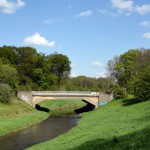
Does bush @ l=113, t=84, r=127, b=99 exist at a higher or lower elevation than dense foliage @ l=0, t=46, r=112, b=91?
lower

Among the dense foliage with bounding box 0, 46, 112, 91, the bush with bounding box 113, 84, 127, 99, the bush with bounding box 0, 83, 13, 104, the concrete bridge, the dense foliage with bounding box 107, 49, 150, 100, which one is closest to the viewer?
the bush with bounding box 0, 83, 13, 104

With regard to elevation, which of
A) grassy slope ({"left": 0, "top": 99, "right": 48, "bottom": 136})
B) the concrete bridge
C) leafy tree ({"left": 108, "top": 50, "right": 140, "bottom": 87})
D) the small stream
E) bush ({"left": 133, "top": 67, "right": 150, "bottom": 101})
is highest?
leafy tree ({"left": 108, "top": 50, "right": 140, "bottom": 87})

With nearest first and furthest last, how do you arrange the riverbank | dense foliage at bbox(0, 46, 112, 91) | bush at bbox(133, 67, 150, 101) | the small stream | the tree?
the small stream → the riverbank → bush at bbox(133, 67, 150, 101) → dense foliage at bbox(0, 46, 112, 91) → the tree

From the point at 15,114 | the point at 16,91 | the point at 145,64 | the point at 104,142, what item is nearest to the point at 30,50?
the point at 16,91

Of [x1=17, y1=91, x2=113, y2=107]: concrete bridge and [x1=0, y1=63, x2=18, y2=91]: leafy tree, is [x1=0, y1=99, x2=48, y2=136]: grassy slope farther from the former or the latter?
[x1=0, y1=63, x2=18, y2=91]: leafy tree

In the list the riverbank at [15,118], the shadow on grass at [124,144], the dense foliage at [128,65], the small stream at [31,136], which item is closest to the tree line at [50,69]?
the dense foliage at [128,65]

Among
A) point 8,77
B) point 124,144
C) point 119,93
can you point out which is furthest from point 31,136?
point 8,77

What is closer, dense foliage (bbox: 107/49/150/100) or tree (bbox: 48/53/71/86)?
dense foliage (bbox: 107/49/150/100)

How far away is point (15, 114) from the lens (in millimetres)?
74000

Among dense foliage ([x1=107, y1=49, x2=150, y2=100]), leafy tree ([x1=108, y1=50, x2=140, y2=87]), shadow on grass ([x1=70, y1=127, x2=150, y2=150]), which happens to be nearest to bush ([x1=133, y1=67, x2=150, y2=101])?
dense foliage ([x1=107, y1=49, x2=150, y2=100])

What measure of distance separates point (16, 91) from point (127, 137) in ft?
233

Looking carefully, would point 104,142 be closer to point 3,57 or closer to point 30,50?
point 3,57

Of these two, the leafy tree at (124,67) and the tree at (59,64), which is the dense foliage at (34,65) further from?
the leafy tree at (124,67)

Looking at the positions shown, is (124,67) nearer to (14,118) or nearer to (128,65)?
(128,65)
